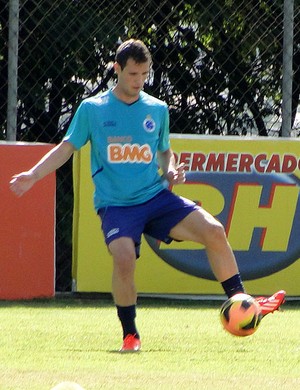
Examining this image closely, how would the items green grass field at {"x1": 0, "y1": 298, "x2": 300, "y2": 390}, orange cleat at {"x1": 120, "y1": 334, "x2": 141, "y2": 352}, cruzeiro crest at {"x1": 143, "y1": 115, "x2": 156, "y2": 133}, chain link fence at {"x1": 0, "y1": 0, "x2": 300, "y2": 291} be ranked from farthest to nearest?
1. chain link fence at {"x1": 0, "y1": 0, "x2": 300, "y2": 291}
2. cruzeiro crest at {"x1": 143, "y1": 115, "x2": 156, "y2": 133}
3. orange cleat at {"x1": 120, "y1": 334, "x2": 141, "y2": 352}
4. green grass field at {"x1": 0, "y1": 298, "x2": 300, "y2": 390}

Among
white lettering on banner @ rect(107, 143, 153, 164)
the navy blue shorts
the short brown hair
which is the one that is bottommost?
the navy blue shorts

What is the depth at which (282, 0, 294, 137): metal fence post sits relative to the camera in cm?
968

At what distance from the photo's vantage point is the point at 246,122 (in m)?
10.3

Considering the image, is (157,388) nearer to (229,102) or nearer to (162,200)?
(162,200)

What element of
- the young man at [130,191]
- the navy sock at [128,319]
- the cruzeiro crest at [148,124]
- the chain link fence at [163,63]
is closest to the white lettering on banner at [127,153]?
the young man at [130,191]

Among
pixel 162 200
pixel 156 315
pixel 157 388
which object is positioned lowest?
pixel 156 315

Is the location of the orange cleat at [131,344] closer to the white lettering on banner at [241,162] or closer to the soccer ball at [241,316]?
the soccer ball at [241,316]

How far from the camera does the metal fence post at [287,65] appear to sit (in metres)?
9.68

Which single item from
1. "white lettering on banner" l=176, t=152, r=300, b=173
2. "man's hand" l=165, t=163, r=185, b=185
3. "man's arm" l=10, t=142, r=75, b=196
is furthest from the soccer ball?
"white lettering on banner" l=176, t=152, r=300, b=173

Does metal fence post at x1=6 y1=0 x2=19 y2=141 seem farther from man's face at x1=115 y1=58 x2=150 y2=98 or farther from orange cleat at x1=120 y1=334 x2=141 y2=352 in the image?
orange cleat at x1=120 y1=334 x2=141 y2=352

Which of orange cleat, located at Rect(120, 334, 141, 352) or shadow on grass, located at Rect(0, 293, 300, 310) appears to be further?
shadow on grass, located at Rect(0, 293, 300, 310)

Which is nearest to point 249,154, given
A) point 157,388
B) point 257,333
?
point 257,333

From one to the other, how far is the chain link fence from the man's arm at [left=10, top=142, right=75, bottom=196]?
9.80ft

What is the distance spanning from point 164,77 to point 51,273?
2184mm
